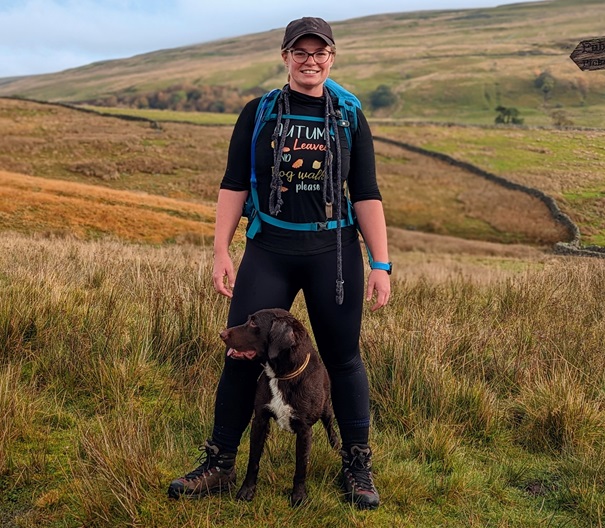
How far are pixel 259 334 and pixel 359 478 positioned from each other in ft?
3.29

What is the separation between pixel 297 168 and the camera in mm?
2906

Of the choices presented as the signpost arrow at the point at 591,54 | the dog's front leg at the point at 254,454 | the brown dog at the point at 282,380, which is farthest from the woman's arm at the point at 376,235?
the signpost arrow at the point at 591,54

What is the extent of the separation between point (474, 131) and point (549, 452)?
5479 centimetres

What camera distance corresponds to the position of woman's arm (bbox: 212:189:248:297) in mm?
3109

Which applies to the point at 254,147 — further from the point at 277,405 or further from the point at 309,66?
the point at 277,405

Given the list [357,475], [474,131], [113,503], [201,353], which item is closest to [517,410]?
[357,475]

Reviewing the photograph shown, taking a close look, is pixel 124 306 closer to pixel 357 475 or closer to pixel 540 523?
pixel 357 475

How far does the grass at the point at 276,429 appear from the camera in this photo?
9.51 feet

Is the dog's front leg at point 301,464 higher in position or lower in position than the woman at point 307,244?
lower

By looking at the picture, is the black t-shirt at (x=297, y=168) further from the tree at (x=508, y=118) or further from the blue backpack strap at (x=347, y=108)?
the tree at (x=508, y=118)

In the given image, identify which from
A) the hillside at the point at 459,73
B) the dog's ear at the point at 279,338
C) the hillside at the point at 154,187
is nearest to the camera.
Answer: the dog's ear at the point at 279,338

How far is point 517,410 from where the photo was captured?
13.5 ft

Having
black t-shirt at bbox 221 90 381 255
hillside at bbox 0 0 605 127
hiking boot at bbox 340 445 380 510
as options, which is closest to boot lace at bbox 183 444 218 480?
hiking boot at bbox 340 445 380 510

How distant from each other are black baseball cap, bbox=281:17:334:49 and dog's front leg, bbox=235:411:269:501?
1.96m
